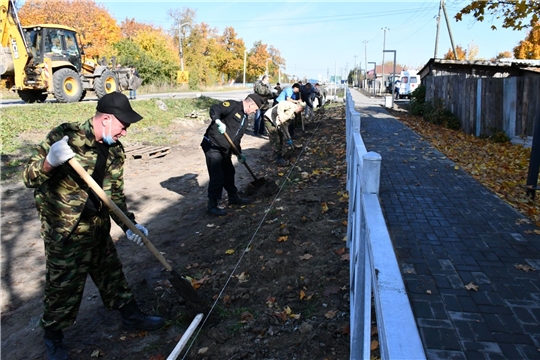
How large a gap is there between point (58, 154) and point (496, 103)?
11.9 m

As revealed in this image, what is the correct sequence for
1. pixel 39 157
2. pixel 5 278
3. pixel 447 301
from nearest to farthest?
pixel 39 157
pixel 447 301
pixel 5 278

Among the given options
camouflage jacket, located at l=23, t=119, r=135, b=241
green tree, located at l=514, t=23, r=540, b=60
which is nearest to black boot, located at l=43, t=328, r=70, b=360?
camouflage jacket, located at l=23, t=119, r=135, b=241

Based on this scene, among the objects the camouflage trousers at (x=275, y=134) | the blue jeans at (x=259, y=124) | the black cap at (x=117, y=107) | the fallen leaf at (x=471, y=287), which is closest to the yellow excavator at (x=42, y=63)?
the blue jeans at (x=259, y=124)

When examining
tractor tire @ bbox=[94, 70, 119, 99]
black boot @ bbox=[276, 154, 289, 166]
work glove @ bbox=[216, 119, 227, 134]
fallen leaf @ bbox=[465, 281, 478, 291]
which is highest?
tractor tire @ bbox=[94, 70, 119, 99]

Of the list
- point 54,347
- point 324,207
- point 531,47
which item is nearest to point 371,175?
point 54,347

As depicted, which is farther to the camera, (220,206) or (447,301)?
(220,206)

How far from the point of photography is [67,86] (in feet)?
51.7

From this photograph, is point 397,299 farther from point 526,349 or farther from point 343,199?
point 343,199

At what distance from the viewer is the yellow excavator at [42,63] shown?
1391cm

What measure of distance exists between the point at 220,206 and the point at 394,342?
5945mm

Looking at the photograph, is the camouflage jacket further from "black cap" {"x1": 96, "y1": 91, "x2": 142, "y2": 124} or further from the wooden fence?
the wooden fence

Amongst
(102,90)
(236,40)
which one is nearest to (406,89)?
(102,90)

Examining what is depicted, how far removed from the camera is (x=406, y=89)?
42031mm

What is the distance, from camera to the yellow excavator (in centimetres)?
1391
